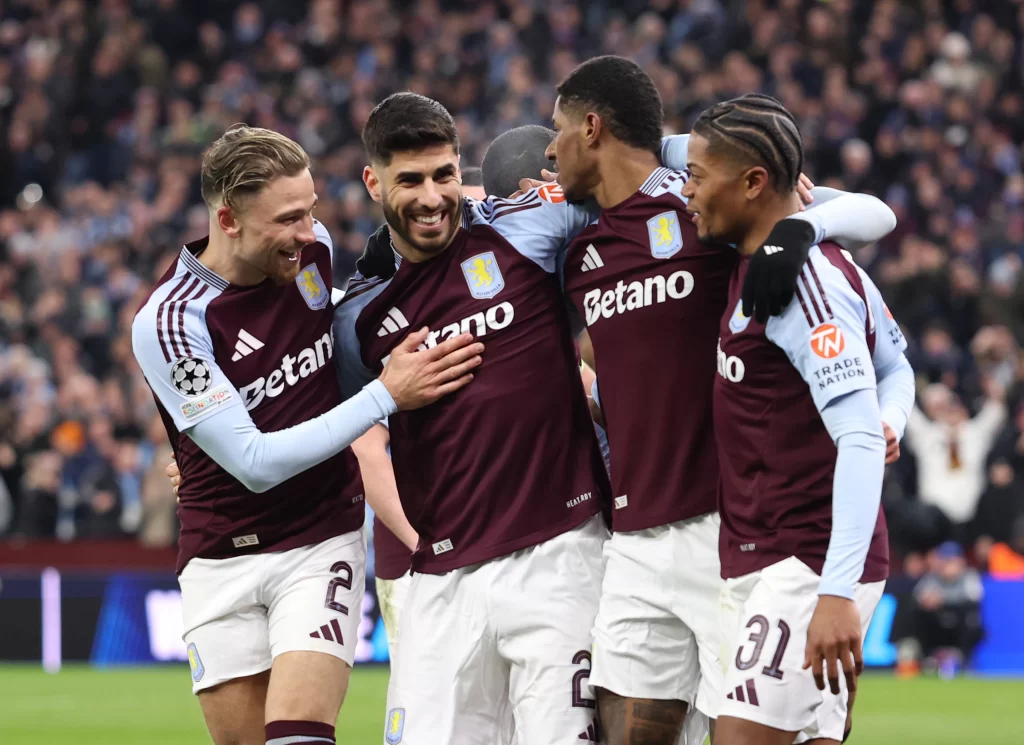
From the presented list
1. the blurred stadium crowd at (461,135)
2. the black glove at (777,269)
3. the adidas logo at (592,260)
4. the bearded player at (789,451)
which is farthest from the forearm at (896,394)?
the blurred stadium crowd at (461,135)

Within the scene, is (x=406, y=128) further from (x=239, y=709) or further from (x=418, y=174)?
(x=239, y=709)

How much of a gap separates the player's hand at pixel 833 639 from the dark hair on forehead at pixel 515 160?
2.54m

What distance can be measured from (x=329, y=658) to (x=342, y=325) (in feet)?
3.76

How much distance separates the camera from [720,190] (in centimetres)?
491

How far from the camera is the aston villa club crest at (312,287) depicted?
575 cm

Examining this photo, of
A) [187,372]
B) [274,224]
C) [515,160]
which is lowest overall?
[187,372]

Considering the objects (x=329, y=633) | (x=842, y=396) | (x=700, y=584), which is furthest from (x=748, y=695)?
(x=329, y=633)

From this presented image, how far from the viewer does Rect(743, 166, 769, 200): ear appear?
16.0 ft

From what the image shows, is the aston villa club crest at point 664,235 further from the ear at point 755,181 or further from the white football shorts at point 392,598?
the white football shorts at point 392,598

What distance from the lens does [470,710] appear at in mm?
5387

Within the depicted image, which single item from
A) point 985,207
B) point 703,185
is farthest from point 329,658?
point 985,207

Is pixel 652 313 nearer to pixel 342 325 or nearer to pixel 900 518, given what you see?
pixel 342 325

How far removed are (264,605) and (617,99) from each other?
205 centimetres

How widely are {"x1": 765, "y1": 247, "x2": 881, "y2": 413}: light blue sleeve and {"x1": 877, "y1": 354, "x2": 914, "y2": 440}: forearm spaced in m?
0.39
